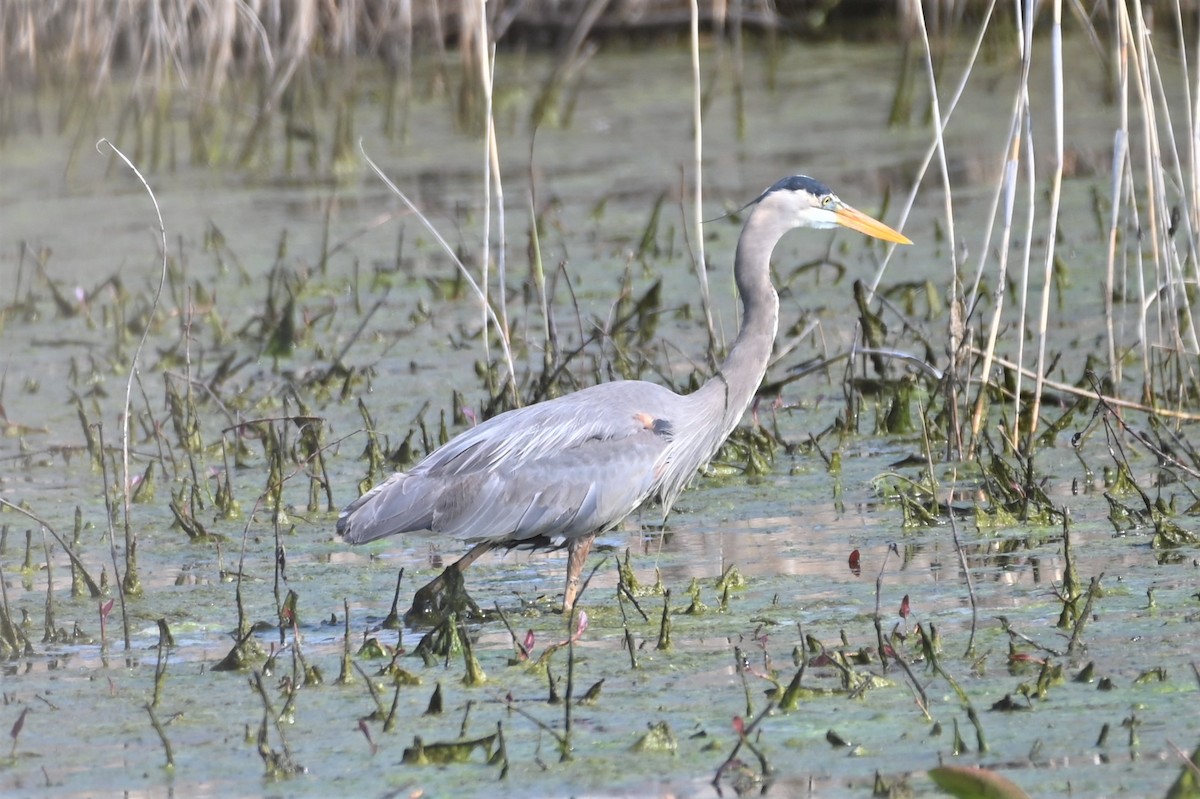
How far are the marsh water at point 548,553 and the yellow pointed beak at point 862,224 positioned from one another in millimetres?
667

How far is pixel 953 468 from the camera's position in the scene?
5785 millimetres

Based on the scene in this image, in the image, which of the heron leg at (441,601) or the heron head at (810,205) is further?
the heron head at (810,205)

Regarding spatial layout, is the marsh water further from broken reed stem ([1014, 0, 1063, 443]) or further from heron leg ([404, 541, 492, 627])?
broken reed stem ([1014, 0, 1063, 443])

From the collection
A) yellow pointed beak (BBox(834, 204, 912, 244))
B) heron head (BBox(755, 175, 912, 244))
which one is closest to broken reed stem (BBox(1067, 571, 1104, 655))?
heron head (BBox(755, 175, 912, 244))

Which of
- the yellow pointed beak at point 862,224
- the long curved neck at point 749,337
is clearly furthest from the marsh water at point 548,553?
the yellow pointed beak at point 862,224

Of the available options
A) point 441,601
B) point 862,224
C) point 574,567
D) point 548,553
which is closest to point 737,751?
point 441,601

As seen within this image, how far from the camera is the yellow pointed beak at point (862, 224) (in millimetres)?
5820

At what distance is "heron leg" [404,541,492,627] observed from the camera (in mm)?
4570

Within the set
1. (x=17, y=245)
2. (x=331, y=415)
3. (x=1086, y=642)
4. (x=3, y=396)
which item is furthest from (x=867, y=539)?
(x=17, y=245)

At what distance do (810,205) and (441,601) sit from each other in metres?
1.85

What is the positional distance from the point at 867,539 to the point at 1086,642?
117cm

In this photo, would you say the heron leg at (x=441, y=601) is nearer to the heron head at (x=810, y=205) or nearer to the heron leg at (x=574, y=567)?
the heron leg at (x=574, y=567)

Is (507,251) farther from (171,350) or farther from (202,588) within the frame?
(202,588)

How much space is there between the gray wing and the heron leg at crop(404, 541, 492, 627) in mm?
246
